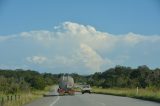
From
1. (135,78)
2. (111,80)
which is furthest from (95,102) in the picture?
(111,80)

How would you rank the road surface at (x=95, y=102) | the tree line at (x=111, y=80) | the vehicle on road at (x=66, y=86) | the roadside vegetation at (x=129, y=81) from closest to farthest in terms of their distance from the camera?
the road surface at (x=95, y=102)
the vehicle on road at (x=66, y=86)
the tree line at (x=111, y=80)
the roadside vegetation at (x=129, y=81)

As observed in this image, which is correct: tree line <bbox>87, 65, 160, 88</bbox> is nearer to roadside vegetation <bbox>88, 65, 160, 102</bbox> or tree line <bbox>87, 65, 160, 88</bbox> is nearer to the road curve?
roadside vegetation <bbox>88, 65, 160, 102</bbox>

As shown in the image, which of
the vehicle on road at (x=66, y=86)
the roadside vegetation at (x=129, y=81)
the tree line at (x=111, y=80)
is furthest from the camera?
the roadside vegetation at (x=129, y=81)

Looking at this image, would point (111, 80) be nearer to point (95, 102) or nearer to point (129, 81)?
point (129, 81)

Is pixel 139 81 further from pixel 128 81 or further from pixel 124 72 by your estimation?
pixel 124 72

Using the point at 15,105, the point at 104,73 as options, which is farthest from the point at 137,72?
the point at 15,105

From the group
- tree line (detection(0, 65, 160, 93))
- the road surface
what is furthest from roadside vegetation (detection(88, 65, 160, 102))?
the road surface

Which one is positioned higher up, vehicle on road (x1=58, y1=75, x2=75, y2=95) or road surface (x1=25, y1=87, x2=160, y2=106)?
vehicle on road (x1=58, y1=75, x2=75, y2=95)

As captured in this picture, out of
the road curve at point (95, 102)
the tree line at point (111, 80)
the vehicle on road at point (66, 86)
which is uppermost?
the tree line at point (111, 80)

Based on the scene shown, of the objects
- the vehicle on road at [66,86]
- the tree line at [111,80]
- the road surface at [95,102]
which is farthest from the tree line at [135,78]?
the road surface at [95,102]

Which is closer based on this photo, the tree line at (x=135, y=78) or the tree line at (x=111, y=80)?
the tree line at (x=111, y=80)

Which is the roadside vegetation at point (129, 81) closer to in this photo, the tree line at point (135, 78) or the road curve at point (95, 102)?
the tree line at point (135, 78)

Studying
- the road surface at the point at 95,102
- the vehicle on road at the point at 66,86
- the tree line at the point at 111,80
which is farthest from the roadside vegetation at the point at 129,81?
the road surface at the point at 95,102

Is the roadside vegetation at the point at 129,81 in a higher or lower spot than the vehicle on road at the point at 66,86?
higher
